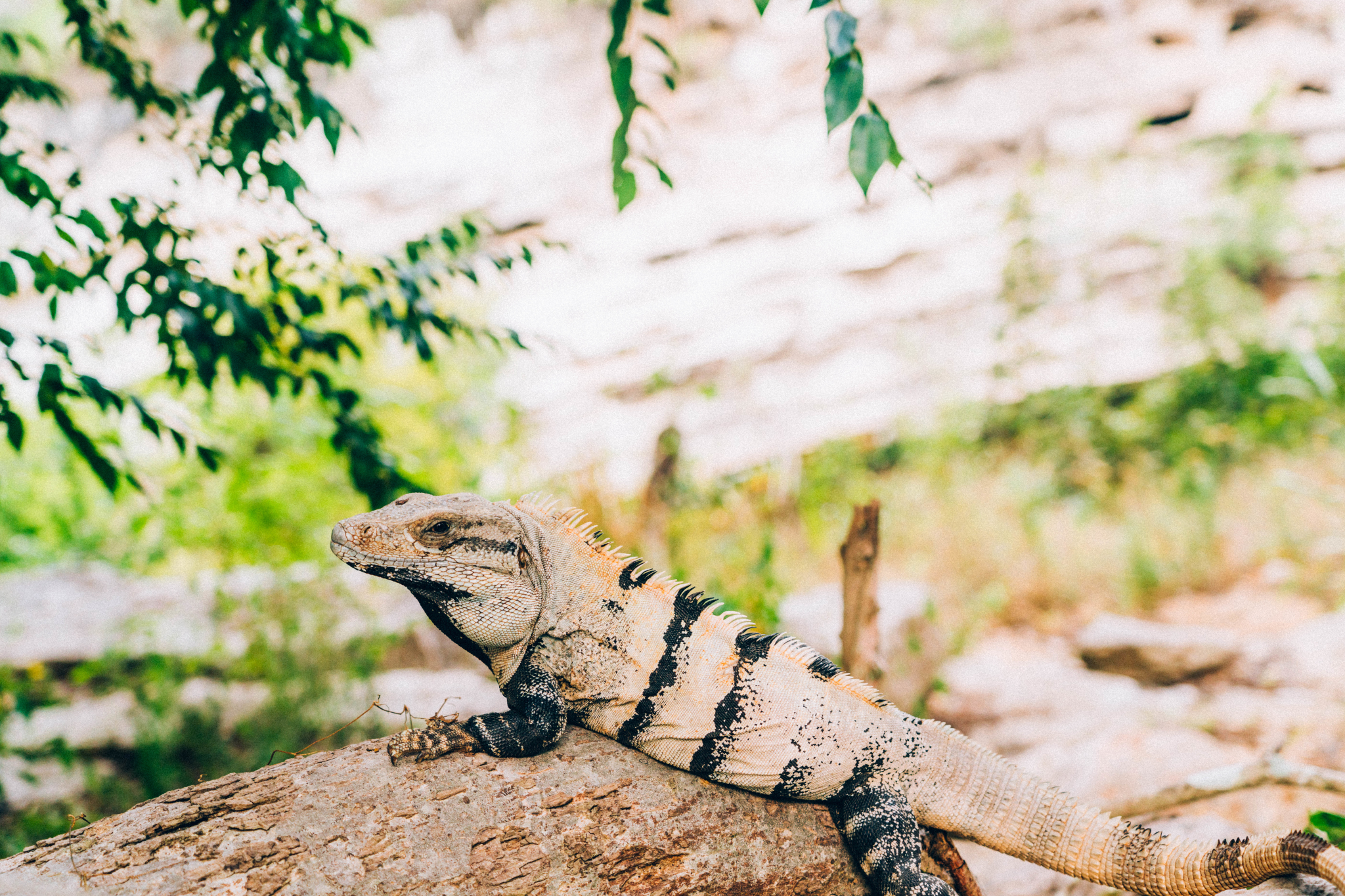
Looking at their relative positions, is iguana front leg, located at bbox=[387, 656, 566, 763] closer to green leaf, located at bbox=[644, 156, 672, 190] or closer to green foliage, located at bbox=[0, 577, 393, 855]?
green leaf, located at bbox=[644, 156, 672, 190]

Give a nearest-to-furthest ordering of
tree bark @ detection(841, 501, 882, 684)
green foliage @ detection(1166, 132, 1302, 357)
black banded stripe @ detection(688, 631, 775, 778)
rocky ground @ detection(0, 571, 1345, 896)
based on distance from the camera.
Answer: black banded stripe @ detection(688, 631, 775, 778) < tree bark @ detection(841, 501, 882, 684) < rocky ground @ detection(0, 571, 1345, 896) < green foliage @ detection(1166, 132, 1302, 357)

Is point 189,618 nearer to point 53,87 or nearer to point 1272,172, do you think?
point 53,87

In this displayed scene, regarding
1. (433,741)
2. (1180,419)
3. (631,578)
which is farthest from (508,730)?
(1180,419)

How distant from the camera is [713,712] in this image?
113 inches

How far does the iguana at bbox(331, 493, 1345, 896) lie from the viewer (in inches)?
109

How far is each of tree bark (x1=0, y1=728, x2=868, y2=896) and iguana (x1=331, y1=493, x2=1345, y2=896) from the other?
0.10 metres

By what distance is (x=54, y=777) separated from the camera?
5398 millimetres

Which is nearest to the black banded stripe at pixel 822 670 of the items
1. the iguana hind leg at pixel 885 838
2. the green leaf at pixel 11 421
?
the iguana hind leg at pixel 885 838

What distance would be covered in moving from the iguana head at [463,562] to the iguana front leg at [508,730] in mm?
128

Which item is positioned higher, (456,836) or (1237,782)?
(1237,782)

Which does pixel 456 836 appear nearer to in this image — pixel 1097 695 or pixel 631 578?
pixel 631 578

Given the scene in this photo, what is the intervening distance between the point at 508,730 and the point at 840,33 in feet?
7.58

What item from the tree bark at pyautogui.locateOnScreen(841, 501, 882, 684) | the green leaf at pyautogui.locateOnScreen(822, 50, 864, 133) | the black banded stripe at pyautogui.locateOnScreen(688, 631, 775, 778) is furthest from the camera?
the tree bark at pyautogui.locateOnScreen(841, 501, 882, 684)

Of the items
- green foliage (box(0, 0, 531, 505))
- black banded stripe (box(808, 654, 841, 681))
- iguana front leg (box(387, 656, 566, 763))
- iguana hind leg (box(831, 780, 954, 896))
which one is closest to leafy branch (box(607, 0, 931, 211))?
green foliage (box(0, 0, 531, 505))
